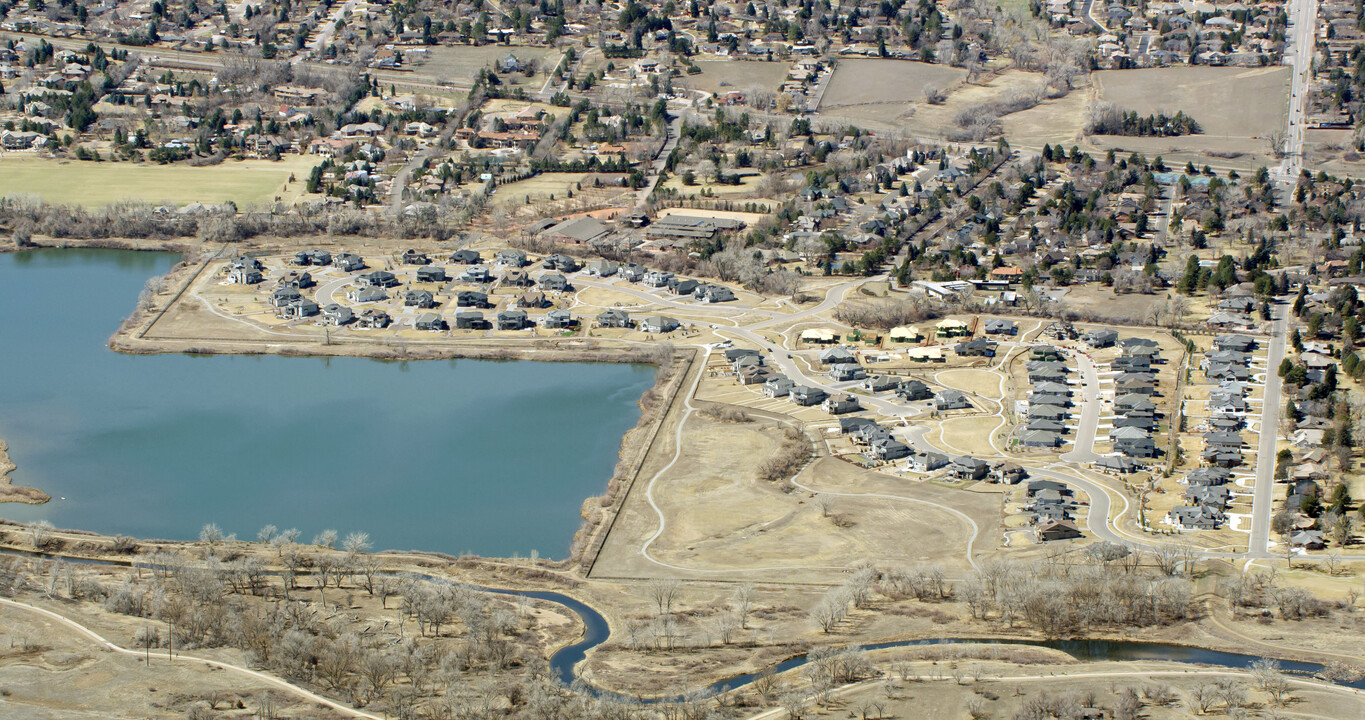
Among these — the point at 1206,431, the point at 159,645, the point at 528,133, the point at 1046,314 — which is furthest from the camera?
the point at 528,133

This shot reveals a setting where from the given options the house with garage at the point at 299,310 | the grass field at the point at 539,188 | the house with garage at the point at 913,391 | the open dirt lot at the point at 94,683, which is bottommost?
the open dirt lot at the point at 94,683

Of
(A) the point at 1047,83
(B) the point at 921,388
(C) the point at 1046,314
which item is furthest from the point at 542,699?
(A) the point at 1047,83

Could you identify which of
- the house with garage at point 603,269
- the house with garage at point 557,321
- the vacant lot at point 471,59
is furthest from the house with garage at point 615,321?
the vacant lot at point 471,59

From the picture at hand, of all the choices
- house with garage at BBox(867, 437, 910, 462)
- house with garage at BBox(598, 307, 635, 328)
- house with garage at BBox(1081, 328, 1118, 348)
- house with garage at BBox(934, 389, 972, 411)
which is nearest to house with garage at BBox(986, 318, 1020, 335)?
house with garage at BBox(1081, 328, 1118, 348)

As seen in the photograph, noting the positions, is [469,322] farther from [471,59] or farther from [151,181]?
[471,59]

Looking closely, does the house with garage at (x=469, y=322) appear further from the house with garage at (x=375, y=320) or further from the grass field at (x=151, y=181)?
the grass field at (x=151, y=181)

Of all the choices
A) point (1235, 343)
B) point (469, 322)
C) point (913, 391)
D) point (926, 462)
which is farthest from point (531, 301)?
point (1235, 343)

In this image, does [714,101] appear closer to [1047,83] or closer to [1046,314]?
[1047,83]
